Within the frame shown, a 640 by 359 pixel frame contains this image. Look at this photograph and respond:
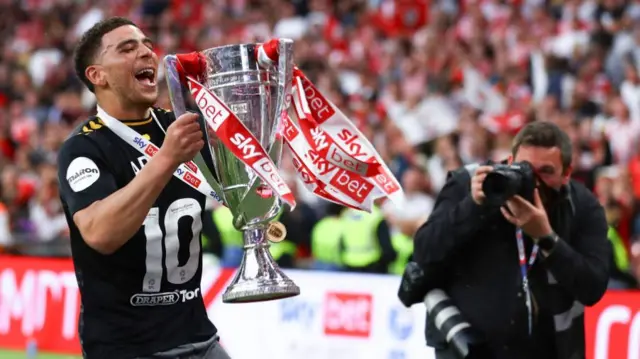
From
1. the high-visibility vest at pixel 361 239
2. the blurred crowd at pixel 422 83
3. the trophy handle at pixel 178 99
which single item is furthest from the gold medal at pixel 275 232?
the high-visibility vest at pixel 361 239

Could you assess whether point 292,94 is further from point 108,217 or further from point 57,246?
point 57,246

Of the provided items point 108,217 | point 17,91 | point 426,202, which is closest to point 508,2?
point 426,202

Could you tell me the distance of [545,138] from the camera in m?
5.43

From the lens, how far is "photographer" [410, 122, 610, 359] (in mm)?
5316

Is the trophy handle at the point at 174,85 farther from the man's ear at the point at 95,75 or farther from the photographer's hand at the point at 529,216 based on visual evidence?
the photographer's hand at the point at 529,216

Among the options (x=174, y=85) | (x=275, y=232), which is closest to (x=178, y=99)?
(x=174, y=85)

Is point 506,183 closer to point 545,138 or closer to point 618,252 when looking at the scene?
point 545,138

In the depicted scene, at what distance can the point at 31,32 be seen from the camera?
20312mm

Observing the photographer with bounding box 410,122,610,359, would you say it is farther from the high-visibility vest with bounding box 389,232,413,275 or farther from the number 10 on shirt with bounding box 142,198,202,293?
the high-visibility vest with bounding box 389,232,413,275

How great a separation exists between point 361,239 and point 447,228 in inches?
244

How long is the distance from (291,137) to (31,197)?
34.5ft

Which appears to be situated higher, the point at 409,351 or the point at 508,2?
the point at 508,2

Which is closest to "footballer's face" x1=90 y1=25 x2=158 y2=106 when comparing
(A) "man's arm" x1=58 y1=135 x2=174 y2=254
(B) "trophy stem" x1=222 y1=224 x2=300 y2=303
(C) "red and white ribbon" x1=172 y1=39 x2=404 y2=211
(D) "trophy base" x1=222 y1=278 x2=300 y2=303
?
(A) "man's arm" x1=58 y1=135 x2=174 y2=254

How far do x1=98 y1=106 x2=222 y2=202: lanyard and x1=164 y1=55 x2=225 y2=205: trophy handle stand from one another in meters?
0.02
